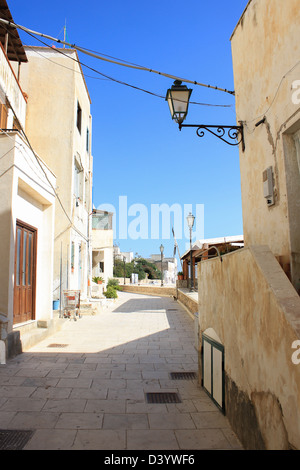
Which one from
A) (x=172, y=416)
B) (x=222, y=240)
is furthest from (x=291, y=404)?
(x=222, y=240)

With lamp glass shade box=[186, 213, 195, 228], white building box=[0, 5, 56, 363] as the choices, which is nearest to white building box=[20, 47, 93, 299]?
white building box=[0, 5, 56, 363]

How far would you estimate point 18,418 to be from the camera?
3998 millimetres

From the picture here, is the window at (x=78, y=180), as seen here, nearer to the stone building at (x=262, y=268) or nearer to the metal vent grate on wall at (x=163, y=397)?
the stone building at (x=262, y=268)

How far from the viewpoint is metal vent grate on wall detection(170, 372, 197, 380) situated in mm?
5926

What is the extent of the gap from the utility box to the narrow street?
2680 mm

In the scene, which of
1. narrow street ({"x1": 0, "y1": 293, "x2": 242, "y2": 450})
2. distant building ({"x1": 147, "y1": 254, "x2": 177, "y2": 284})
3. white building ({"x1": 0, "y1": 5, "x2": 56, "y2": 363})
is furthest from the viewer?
distant building ({"x1": 147, "y1": 254, "x2": 177, "y2": 284})

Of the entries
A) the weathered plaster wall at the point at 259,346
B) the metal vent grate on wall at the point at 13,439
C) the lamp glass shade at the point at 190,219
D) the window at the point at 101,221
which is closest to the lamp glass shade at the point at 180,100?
the weathered plaster wall at the point at 259,346

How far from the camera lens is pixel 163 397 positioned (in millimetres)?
4941

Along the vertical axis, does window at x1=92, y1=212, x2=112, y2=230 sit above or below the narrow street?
above

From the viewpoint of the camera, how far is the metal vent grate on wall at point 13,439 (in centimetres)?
328

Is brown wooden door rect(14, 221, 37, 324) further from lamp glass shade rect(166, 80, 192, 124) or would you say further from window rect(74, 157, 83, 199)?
window rect(74, 157, 83, 199)

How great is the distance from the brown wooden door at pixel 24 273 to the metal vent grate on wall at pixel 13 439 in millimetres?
4886

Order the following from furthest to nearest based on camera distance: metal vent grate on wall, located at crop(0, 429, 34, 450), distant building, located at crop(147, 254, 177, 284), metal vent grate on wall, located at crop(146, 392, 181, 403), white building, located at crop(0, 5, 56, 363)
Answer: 1. distant building, located at crop(147, 254, 177, 284)
2. white building, located at crop(0, 5, 56, 363)
3. metal vent grate on wall, located at crop(146, 392, 181, 403)
4. metal vent grate on wall, located at crop(0, 429, 34, 450)

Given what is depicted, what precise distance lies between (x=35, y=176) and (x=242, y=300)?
263 inches
